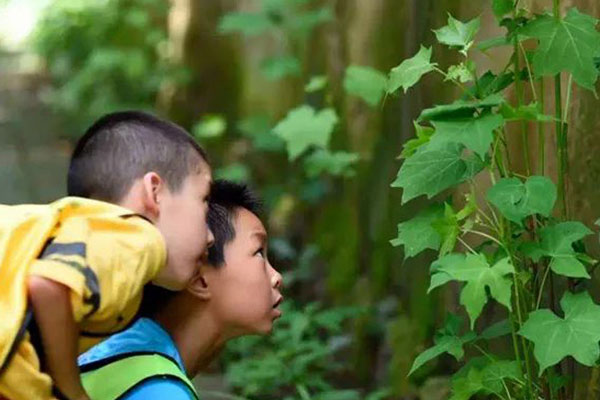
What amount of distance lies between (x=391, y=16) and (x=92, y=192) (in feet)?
11.7

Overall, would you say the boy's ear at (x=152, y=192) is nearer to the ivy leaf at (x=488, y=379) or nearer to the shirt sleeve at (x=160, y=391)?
the shirt sleeve at (x=160, y=391)

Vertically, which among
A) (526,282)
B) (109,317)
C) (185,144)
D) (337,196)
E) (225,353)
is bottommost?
(225,353)

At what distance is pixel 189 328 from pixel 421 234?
65 cm

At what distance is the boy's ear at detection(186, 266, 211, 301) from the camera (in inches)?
107

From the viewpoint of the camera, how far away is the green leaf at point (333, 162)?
591 centimetres

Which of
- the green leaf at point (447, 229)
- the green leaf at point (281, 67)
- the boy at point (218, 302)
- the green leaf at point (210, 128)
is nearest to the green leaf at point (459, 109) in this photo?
the green leaf at point (447, 229)

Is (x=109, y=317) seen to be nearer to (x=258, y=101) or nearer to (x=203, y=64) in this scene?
(x=258, y=101)

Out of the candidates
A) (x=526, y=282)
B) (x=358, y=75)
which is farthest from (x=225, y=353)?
(x=526, y=282)

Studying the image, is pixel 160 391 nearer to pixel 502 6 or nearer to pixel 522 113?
pixel 522 113

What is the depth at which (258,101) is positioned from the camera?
839 cm

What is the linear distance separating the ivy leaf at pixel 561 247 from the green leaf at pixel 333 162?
9.26 ft

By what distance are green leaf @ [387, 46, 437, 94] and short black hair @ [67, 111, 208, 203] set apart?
1.94 feet

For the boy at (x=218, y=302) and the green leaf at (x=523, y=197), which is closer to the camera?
the boy at (x=218, y=302)

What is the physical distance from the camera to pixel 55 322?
215 cm
